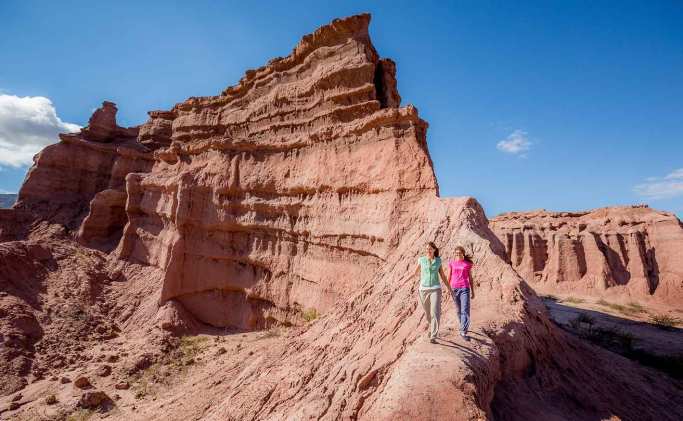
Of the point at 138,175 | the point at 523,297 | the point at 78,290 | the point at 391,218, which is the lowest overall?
the point at 78,290

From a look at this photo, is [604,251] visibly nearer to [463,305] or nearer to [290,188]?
[290,188]

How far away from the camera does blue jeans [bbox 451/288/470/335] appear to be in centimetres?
468

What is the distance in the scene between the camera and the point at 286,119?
15.1m

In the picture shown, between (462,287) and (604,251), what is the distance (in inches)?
1083

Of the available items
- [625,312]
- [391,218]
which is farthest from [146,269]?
[625,312]

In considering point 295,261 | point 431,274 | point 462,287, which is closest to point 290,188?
point 295,261

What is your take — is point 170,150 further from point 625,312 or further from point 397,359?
point 625,312

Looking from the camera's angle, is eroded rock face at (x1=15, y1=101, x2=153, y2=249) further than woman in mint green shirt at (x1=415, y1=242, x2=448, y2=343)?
Yes

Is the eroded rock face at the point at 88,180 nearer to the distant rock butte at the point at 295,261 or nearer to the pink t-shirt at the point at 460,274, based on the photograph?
the distant rock butte at the point at 295,261

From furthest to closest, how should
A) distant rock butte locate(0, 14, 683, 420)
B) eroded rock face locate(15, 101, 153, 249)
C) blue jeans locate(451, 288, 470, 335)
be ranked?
eroded rock face locate(15, 101, 153, 249)
distant rock butte locate(0, 14, 683, 420)
blue jeans locate(451, 288, 470, 335)

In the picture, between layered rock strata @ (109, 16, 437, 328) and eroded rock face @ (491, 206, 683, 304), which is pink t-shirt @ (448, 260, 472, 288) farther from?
eroded rock face @ (491, 206, 683, 304)

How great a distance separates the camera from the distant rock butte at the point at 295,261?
5105 mm

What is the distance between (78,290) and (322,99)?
1397cm

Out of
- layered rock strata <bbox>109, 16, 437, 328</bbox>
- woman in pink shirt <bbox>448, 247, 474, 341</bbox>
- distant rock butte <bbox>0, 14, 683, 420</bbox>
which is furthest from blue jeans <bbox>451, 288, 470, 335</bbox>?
layered rock strata <bbox>109, 16, 437, 328</bbox>
